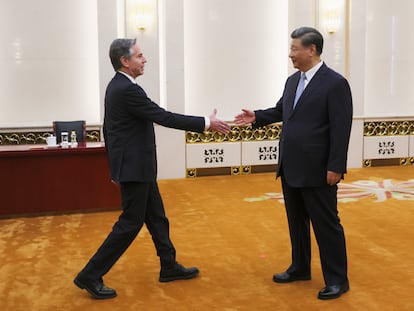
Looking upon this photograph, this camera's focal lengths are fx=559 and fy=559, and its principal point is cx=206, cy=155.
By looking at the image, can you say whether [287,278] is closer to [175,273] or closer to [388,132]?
[175,273]

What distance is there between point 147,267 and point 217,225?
146 centimetres

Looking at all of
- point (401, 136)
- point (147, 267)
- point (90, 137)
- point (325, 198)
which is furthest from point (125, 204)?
point (401, 136)

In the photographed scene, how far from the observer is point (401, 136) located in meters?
9.63

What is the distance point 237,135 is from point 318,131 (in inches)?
212

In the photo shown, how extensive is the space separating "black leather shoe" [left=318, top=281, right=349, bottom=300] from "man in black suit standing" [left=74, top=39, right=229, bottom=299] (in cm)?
128

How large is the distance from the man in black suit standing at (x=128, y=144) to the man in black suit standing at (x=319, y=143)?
546 millimetres

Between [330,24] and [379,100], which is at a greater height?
[330,24]

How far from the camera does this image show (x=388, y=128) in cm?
958

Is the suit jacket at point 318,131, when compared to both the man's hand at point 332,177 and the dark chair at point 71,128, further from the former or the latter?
the dark chair at point 71,128

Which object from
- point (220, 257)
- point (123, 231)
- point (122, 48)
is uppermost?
point (122, 48)

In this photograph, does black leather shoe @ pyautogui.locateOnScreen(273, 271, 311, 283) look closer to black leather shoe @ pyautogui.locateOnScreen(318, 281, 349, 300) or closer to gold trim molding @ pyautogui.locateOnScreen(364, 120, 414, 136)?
black leather shoe @ pyautogui.locateOnScreen(318, 281, 349, 300)

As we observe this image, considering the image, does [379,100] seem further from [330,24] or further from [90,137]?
[90,137]

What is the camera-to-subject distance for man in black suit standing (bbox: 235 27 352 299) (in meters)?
3.53

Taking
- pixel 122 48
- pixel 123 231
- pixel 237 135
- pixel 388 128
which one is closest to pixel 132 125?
pixel 122 48
